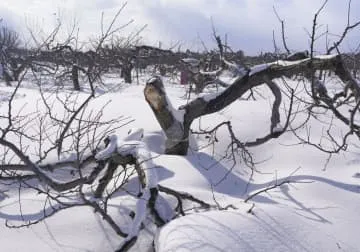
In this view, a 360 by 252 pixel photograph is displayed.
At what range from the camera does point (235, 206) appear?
253 centimetres

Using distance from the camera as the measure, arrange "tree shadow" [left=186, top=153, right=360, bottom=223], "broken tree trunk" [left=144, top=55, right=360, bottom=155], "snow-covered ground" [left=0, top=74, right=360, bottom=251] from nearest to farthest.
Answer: "snow-covered ground" [left=0, top=74, right=360, bottom=251] → "tree shadow" [left=186, top=153, right=360, bottom=223] → "broken tree trunk" [left=144, top=55, right=360, bottom=155]

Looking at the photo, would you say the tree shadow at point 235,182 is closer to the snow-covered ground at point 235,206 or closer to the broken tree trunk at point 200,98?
the snow-covered ground at point 235,206

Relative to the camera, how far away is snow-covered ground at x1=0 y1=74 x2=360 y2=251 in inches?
85.0

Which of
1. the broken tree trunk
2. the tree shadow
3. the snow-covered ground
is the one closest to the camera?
the snow-covered ground

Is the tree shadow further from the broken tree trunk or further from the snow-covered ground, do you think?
the broken tree trunk

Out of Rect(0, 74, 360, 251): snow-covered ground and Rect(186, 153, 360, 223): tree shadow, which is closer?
Rect(0, 74, 360, 251): snow-covered ground

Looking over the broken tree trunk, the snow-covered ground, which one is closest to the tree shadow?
the snow-covered ground

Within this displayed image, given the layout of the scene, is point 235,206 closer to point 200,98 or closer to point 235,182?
point 235,182

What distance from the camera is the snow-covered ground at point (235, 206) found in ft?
7.08

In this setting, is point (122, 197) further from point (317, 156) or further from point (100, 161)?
point (317, 156)

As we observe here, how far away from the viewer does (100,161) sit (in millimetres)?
2840

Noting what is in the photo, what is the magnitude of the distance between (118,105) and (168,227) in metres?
3.07

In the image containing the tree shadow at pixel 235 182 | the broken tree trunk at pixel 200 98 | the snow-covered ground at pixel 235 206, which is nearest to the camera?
the snow-covered ground at pixel 235 206

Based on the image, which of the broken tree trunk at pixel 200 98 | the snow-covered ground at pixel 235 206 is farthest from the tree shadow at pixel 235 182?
the broken tree trunk at pixel 200 98
